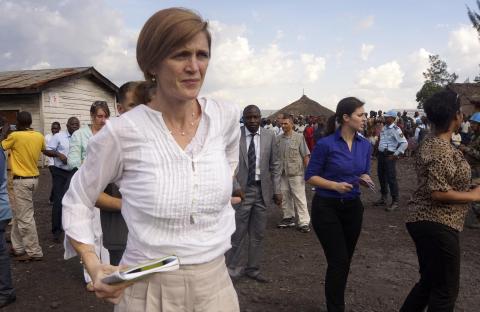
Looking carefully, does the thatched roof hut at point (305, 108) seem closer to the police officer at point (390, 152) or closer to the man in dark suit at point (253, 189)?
the police officer at point (390, 152)

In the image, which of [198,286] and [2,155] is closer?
[198,286]

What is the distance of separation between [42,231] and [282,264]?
4.51 meters

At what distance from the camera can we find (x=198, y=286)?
1.52 m

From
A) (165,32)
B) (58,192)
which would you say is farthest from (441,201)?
(58,192)

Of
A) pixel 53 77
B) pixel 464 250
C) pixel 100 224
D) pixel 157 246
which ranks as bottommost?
pixel 464 250

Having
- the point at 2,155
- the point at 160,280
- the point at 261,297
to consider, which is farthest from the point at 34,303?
the point at 160,280

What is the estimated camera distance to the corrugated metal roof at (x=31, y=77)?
1600 cm

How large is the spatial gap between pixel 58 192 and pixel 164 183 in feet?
21.0

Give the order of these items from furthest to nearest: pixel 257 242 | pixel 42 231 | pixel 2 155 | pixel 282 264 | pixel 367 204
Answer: pixel 367 204, pixel 42 231, pixel 282 264, pixel 257 242, pixel 2 155

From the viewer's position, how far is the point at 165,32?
1.44 m

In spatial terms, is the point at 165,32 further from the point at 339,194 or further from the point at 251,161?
the point at 251,161

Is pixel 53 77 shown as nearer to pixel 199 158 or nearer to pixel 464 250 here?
pixel 464 250

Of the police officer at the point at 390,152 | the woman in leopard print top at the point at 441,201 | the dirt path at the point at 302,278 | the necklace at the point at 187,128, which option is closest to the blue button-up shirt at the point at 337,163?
the woman in leopard print top at the point at 441,201

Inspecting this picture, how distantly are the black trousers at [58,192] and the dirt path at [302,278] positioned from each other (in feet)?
0.90
